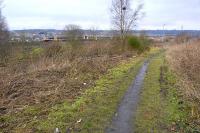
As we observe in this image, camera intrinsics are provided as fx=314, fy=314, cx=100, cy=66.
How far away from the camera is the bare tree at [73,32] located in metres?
39.5

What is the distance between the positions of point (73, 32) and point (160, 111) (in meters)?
33.4

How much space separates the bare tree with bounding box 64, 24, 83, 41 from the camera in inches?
1556

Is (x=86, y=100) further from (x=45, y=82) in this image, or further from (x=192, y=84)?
(x=192, y=84)

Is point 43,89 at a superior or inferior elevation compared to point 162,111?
superior

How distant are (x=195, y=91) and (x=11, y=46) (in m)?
23.8

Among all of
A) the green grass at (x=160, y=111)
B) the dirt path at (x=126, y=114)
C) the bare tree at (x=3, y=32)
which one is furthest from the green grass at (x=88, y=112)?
the bare tree at (x=3, y=32)

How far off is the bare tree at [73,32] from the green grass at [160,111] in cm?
2634

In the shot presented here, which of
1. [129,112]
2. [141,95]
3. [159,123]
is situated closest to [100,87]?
[141,95]

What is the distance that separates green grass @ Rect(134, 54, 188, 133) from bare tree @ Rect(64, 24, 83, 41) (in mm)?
26338

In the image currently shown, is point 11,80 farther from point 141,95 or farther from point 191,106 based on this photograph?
point 191,106

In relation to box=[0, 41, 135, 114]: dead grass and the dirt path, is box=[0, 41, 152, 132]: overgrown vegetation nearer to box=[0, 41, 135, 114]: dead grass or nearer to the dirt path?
box=[0, 41, 135, 114]: dead grass

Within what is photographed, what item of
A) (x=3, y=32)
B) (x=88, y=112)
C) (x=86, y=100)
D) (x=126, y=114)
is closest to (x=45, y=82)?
(x=86, y=100)

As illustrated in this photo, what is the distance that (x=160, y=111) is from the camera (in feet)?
31.2

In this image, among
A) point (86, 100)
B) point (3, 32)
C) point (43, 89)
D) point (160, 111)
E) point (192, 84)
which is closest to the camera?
point (160, 111)
